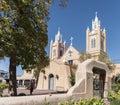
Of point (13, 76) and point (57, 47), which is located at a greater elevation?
point (57, 47)

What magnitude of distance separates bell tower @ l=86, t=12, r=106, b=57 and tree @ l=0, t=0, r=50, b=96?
6211 cm

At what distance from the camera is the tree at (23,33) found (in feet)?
47.3

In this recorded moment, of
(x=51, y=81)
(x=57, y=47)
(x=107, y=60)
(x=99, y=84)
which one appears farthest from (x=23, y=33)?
(x=57, y=47)

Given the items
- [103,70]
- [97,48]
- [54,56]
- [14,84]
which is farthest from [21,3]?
[54,56]

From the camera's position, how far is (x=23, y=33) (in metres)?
15.7

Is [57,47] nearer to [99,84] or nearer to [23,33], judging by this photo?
[99,84]

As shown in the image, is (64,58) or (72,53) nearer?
(64,58)

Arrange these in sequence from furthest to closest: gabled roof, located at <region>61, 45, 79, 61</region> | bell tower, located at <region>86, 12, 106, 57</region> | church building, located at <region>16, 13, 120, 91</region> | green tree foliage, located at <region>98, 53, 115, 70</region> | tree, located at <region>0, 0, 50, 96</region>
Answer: bell tower, located at <region>86, 12, 106, 57</region>
gabled roof, located at <region>61, 45, 79, 61</region>
green tree foliage, located at <region>98, 53, 115, 70</region>
church building, located at <region>16, 13, 120, 91</region>
tree, located at <region>0, 0, 50, 96</region>

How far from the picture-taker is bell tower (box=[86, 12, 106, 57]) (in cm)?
8006

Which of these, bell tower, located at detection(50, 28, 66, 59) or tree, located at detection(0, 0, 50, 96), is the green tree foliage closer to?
tree, located at detection(0, 0, 50, 96)

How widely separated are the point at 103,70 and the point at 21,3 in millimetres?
8680

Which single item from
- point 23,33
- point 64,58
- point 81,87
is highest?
point 64,58

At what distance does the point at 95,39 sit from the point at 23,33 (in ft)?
224

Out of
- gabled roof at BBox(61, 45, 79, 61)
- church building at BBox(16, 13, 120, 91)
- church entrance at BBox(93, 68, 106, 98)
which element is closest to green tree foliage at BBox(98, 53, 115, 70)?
church building at BBox(16, 13, 120, 91)
